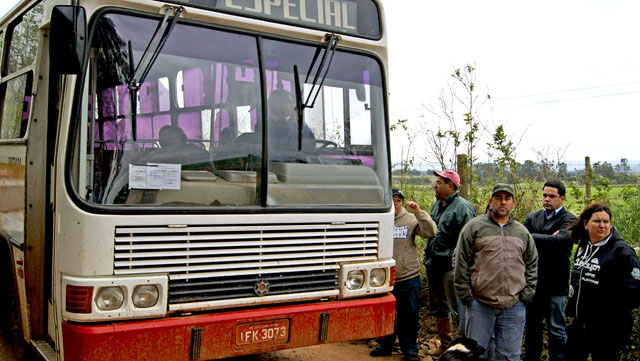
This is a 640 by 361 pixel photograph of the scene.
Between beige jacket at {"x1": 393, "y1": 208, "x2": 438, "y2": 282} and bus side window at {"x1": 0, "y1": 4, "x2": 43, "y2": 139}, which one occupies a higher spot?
bus side window at {"x1": 0, "y1": 4, "x2": 43, "y2": 139}

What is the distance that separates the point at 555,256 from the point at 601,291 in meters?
0.83

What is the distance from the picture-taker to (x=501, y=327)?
4.93 meters

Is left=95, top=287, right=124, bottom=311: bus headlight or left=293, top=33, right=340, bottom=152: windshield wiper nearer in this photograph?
left=95, top=287, right=124, bottom=311: bus headlight

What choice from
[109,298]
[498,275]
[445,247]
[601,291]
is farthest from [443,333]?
[109,298]

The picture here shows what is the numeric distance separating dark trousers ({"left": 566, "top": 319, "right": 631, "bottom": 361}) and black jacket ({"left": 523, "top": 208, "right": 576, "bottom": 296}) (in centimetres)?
59

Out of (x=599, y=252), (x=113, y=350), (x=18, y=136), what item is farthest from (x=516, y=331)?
(x=18, y=136)

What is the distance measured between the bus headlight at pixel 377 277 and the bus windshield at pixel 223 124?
0.53 metres

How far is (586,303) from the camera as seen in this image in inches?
182

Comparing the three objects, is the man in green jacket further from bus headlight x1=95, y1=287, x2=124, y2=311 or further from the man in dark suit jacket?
bus headlight x1=95, y1=287, x2=124, y2=311

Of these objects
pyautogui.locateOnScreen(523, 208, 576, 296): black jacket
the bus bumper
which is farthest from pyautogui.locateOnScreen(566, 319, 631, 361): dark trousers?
the bus bumper

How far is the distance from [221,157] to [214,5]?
1.09 meters

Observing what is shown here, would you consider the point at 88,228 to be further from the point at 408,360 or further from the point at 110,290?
the point at 408,360

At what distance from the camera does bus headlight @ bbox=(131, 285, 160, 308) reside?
Answer: 3.77m

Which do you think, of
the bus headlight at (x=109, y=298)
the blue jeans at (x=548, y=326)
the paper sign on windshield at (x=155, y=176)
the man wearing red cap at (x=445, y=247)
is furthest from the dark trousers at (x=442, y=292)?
the bus headlight at (x=109, y=298)
